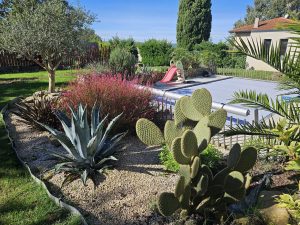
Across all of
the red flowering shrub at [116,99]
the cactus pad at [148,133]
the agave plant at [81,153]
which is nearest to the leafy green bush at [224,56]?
the red flowering shrub at [116,99]

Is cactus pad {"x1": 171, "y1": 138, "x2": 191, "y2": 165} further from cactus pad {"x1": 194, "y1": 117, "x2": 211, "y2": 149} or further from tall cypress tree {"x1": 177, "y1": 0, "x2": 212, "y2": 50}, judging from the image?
tall cypress tree {"x1": 177, "y1": 0, "x2": 212, "y2": 50}

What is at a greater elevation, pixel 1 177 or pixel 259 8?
pixel 259 8

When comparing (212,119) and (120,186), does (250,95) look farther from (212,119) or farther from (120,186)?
(120,186)

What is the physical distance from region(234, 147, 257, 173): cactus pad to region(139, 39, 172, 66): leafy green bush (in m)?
21.4

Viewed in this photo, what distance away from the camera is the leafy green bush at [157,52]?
955 inches

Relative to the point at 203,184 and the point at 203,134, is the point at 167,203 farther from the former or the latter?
the point at 203,134

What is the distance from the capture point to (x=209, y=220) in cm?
315

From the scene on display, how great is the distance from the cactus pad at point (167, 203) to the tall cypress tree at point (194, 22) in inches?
1238

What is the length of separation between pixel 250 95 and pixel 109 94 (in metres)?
3.06

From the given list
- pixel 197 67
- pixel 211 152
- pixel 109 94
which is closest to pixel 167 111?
pixel 109 94

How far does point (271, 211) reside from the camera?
311cm

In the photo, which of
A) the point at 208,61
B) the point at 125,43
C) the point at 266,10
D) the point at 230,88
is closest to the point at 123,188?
the point at 230,88

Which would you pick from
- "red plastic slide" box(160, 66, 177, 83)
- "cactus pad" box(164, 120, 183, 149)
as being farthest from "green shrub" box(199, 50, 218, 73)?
"cactus pad" box(164, 120, 183, 149)

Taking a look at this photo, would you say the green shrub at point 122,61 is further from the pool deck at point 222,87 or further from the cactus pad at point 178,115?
the cactus pad at point 178,115
